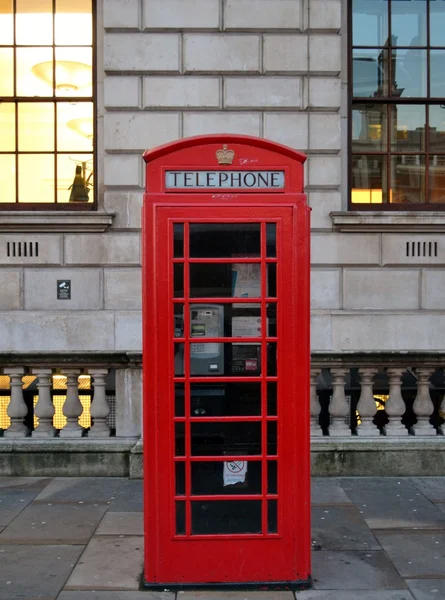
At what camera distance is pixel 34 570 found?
4758 mm

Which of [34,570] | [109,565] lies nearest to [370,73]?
[109,565]

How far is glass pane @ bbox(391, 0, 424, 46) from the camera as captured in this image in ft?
29.9

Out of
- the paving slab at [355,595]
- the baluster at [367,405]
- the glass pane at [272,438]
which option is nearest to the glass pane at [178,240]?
the glass pane at [272,438]

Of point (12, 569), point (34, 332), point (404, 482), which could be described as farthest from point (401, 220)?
point (12, 569)

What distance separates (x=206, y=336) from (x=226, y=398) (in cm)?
40

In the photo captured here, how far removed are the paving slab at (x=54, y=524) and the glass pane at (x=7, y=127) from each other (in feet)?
16.2

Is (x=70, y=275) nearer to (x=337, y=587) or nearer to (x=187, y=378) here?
(x=187, y=378)

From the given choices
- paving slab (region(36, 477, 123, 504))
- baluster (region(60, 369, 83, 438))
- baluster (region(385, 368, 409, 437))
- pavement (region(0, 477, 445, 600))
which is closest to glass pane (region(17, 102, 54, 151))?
baluster (region(60, 369, 83, 438))

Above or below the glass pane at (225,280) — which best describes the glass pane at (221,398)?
below

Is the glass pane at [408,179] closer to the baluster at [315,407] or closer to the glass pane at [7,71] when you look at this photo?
the baluster at [315,407]

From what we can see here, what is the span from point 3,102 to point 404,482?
6.58 metres

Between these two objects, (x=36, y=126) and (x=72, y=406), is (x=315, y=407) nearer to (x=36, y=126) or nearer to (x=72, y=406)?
(x=72, y=406)

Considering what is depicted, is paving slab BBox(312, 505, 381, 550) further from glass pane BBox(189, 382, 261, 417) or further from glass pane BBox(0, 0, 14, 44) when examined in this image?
glass pane BBox(0, 0, 14, 44)

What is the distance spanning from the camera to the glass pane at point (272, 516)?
4.47m
